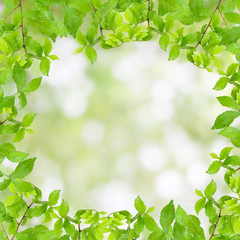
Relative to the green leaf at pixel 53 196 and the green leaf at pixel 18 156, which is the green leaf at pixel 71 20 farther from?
the green leaf at pixel 53 196

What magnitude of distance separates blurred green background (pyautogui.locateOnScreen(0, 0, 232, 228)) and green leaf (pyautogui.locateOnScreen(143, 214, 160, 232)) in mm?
634

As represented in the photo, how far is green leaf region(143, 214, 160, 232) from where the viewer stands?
39.1 inches

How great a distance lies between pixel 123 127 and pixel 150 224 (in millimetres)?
819

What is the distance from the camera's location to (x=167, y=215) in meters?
0.93

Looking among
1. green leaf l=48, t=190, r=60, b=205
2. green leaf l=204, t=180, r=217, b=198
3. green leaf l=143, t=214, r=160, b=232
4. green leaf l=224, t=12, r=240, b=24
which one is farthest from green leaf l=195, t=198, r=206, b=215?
green leaf l=224, t=12, r=240, b=24

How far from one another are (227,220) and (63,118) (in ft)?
3.26

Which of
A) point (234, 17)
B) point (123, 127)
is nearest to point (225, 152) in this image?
point (234, 17)

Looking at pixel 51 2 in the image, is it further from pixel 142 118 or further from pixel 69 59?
pixel 142 118

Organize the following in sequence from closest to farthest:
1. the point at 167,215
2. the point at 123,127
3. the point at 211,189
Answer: the point at 167,215, the point at 211,189, the point at 123,127

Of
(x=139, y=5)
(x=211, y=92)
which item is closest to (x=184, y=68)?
(x=211, y=92)

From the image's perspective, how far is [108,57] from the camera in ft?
6.18

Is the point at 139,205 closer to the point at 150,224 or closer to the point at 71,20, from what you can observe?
the point at 150,224

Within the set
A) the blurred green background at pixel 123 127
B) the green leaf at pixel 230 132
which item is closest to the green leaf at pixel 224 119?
→ the green leaf at pixel 230 132

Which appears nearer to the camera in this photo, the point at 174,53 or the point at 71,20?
the point at 71,20
